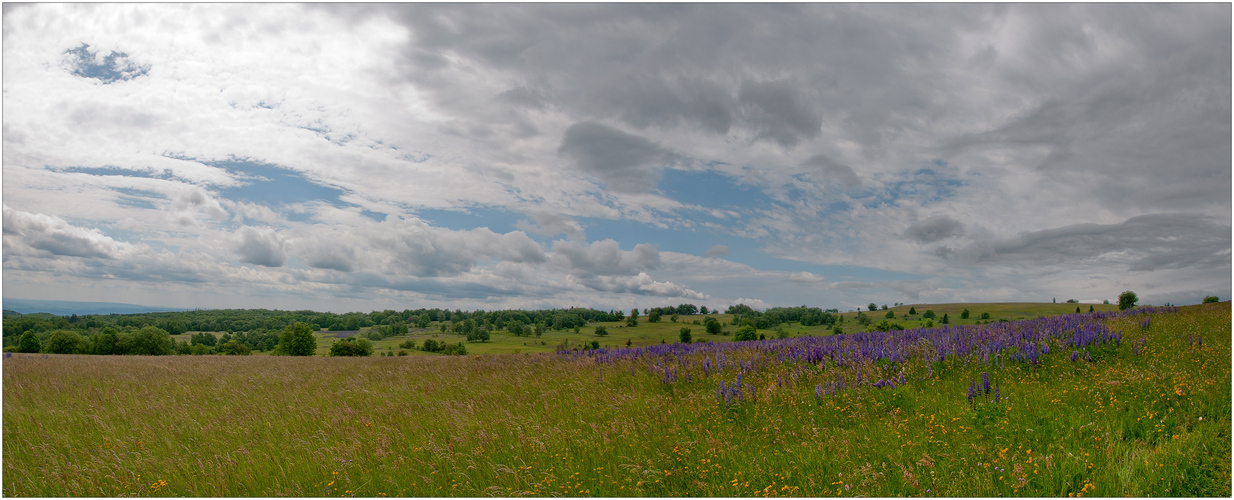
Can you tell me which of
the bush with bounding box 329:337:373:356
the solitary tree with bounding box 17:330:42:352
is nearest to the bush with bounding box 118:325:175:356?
the solitary tree with bounding box 17:330:42:352

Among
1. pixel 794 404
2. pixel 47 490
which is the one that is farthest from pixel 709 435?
pixel 47 490

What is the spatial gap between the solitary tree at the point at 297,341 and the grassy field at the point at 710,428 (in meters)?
65.3

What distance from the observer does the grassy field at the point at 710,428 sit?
6.49 m

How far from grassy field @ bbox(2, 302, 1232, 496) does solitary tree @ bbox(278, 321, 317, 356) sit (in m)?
65.3

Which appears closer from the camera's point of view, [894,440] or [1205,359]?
[894,440]

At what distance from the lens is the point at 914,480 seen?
6.04 meters

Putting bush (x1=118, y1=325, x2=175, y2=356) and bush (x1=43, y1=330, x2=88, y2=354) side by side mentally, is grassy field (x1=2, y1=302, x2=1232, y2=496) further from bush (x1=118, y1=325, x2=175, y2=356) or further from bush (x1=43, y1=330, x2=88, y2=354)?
bush (x1=118, y1=325, x2=175, y2=356)

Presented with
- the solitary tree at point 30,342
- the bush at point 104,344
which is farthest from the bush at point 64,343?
the solitary tree at point 30,342

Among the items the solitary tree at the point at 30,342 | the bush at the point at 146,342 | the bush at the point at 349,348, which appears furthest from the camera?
the bush at the point at 349,348

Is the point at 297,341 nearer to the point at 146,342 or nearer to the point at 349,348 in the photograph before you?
the point at 349,348

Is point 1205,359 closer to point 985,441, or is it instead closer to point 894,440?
point 985,441

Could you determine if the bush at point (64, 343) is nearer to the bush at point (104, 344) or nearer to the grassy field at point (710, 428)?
the bush at point (104, 344)

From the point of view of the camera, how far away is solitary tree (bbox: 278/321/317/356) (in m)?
72.9

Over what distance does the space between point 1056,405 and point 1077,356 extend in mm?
4478
